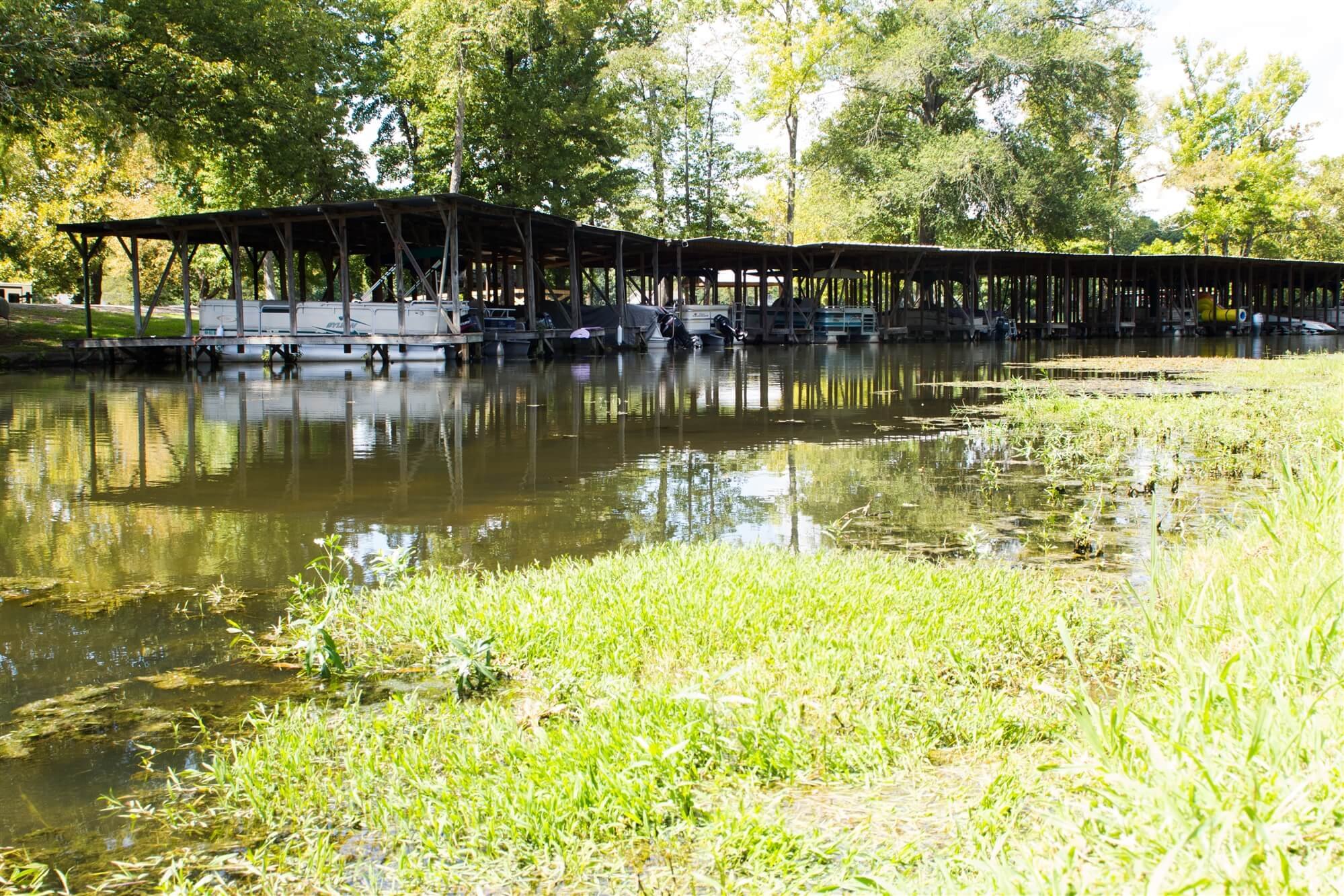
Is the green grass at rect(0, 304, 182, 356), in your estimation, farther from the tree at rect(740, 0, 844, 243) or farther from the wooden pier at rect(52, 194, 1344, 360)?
the tree at rect(740, 0, 844, 243)

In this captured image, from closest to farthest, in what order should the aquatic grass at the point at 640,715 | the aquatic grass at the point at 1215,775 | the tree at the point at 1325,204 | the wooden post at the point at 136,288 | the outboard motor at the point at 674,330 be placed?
the aquatic grass at the point at 1215,775, the aquatic grass at the point at 640,715, the wooden post at the point at 136,288, the outboard motor at the point at 674,330, the tree at the point at 1325,204

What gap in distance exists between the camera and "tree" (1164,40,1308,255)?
54719 millimetres

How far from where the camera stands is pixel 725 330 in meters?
38.1

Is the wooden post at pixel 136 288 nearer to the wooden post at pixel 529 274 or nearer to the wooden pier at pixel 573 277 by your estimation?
the wooden pier at pixel 573 277

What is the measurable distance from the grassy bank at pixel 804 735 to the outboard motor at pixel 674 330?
3155 centimetres

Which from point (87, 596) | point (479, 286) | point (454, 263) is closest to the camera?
point (87, 596)

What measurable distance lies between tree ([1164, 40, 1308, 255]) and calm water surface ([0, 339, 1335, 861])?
46.9 meters

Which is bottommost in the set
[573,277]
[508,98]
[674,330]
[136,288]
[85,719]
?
[85,719]

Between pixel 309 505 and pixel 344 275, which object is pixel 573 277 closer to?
pixel 344 275

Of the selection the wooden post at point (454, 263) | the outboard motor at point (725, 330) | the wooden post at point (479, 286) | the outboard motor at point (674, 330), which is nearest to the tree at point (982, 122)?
the outboard motor at point (725, 330)

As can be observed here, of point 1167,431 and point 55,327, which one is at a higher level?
point 55,327

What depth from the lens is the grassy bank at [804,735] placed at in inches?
79.9

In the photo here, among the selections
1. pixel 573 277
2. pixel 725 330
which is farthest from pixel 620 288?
pixel 725 330

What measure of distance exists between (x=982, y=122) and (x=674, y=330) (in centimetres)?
2129
